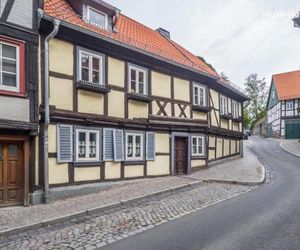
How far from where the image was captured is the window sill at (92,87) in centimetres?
1003

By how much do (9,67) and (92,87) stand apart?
272 cm

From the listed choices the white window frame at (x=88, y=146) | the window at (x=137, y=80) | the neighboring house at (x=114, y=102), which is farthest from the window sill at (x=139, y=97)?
the white window frame at (x=88, y=146)

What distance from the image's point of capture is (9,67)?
339 inches

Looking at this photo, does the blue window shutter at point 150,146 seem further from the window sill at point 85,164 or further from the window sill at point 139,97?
the window sill at point 85,164

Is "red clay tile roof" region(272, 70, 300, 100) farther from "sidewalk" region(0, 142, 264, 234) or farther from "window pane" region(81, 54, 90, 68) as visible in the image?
"window pane" region(81, 54, 90, 68)

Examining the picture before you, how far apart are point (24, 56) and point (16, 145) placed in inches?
105

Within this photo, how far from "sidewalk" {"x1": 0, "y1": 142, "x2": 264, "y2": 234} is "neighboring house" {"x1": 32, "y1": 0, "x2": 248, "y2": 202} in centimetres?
70

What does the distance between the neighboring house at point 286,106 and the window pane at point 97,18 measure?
107 ft

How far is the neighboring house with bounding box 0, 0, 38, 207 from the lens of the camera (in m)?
8.44

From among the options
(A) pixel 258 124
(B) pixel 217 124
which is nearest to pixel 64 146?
(B) pixel 217 124

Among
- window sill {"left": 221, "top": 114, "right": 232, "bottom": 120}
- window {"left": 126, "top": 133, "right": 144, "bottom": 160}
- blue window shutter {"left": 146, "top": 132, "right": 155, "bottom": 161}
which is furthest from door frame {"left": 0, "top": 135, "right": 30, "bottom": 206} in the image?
window sill {"left": 221, "top": 114, "right": 232, "bottom": 120}

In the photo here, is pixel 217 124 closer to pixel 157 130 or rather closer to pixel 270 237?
pixel 157 130

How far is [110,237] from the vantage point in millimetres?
6105

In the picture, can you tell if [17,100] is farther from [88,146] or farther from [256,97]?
[256,97]
